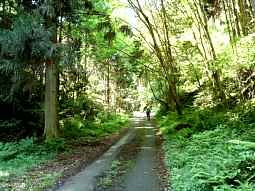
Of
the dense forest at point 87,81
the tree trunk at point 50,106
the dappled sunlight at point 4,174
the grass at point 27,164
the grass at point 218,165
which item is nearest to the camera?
the grass at point 218,165

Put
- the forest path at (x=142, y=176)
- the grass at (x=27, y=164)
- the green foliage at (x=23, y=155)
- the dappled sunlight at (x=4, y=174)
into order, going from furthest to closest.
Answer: the green foliage at (x=23, y=155) → the dappled sunlight at (x=4, y=174) → the grass at (x=27, y=164) → the forest path at (x=142, y=176)

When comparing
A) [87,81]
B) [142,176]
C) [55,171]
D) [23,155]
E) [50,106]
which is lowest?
[142,176]

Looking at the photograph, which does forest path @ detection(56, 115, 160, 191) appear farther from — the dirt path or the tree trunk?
the tree trunk

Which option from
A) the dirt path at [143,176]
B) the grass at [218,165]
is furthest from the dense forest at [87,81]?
the dirt path at [143,176]

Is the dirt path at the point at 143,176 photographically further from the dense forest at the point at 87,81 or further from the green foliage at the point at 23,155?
the green foliage at the point at 23,155

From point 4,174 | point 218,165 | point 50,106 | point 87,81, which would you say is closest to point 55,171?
point 4,174

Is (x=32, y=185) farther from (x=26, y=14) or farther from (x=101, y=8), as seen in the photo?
(x=101, y=8)

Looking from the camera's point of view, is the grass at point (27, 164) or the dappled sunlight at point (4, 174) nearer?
the grass at point (27, 164)

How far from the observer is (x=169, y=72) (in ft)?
88.3

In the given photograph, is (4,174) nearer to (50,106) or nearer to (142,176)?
(142,176)

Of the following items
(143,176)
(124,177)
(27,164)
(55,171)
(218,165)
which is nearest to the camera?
(218,165)

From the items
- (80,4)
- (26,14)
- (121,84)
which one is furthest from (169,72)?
(121,84)

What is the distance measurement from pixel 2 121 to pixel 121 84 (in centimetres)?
3582

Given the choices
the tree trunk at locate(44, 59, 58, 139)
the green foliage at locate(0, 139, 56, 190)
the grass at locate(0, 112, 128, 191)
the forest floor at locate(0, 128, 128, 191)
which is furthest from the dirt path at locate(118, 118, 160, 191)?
the tree trunk at locate(44, 59, 58, 139)
